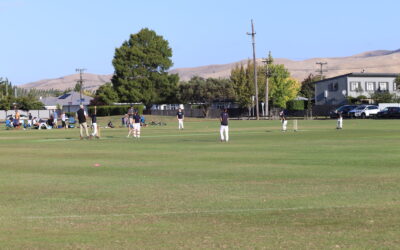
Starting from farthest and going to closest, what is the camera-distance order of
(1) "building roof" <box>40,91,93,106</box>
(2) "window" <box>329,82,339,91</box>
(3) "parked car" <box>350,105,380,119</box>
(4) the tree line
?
(1) "building roof" <box>40,91,93,106</box>
(4) the tree line
(2) "window" <box>329,82,339,91</box>
(3) "parked car" <box>350,105,380,119</box>

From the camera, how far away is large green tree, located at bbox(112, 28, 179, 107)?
122 metres

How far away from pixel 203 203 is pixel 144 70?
111m

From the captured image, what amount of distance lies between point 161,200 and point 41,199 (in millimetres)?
2338

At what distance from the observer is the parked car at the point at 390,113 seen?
7833 cm

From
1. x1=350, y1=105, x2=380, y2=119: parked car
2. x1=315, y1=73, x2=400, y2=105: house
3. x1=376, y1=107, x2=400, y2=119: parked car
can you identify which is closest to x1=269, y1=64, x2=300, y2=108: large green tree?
x1=315, y1=73, x2=400, y2=105: house

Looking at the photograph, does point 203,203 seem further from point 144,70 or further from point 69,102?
point 69,102

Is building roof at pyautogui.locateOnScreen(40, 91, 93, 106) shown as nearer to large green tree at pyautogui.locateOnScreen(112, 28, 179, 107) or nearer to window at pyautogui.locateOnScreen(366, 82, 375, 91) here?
large green tree at pyautogui.locateOnScreen(112, 28, 179, 107)

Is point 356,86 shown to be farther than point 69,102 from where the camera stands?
No

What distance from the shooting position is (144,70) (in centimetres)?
12294

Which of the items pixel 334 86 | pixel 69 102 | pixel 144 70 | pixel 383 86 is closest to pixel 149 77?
pixel 144 70

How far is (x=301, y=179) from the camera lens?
→ 660 inches

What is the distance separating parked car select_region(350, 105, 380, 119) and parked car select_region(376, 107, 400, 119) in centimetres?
209

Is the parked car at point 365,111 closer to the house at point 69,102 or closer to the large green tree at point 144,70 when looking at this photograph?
the large green tree at point 144,70

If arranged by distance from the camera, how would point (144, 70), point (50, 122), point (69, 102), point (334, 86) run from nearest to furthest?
point (50, 122), point (334, 86), point (144, 70), point (69, 102)
